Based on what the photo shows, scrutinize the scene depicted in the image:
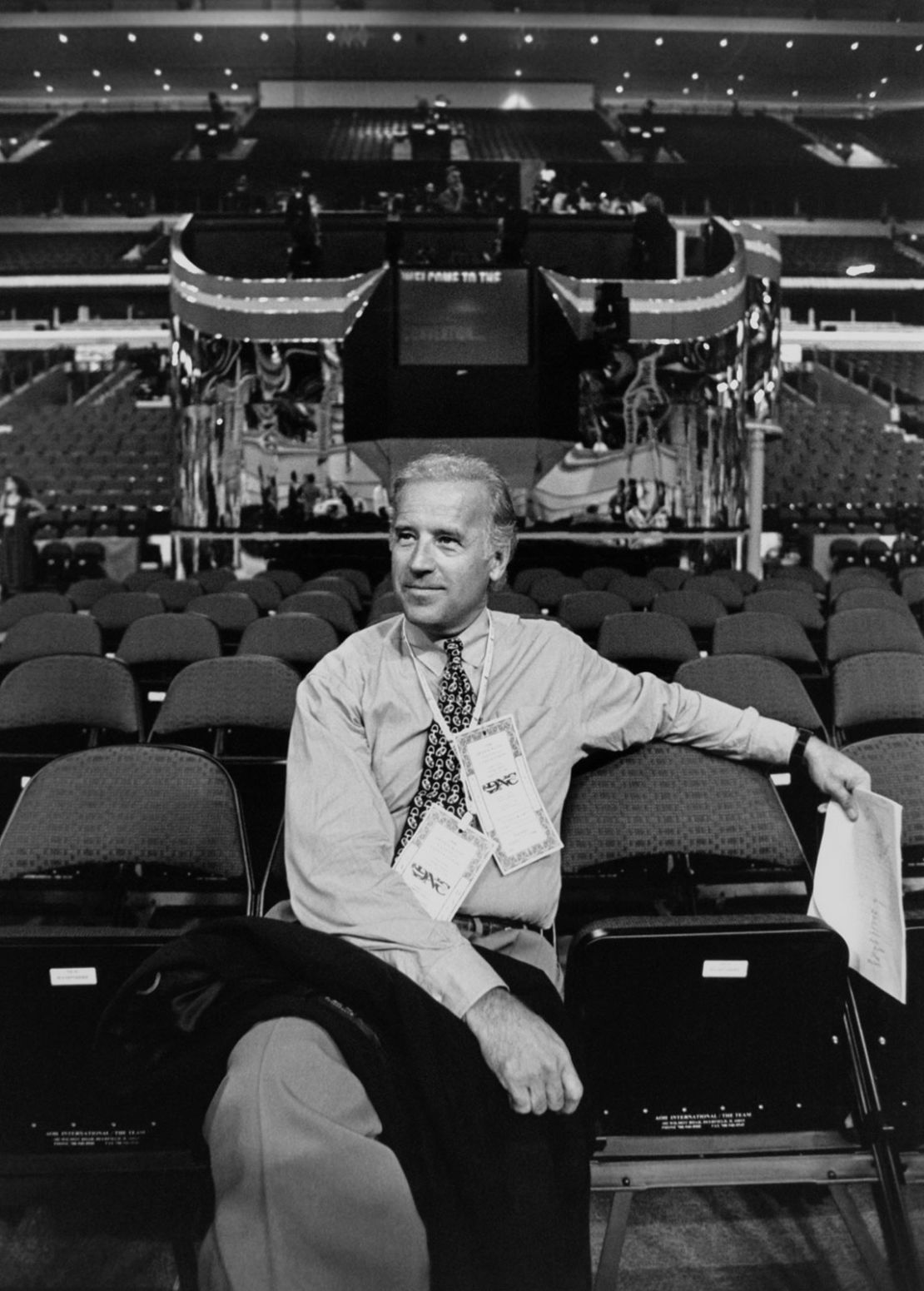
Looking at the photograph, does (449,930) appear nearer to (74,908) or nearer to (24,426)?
(74,908)

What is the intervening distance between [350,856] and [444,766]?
289mm

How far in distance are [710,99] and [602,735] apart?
1308 inches

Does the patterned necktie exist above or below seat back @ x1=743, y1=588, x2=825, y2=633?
above

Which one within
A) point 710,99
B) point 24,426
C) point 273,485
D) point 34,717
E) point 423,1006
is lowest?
point 24,426

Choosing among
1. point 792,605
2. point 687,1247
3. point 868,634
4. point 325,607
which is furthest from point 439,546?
point 792,605

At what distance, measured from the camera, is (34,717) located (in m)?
3.55

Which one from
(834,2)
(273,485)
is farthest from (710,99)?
(273,485)

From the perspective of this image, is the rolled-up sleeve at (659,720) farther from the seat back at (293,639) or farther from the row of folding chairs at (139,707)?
the seat back at (293,639)

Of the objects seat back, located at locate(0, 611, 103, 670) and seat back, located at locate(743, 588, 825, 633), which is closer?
seat back, located at locate(0, 611, 103, 670)

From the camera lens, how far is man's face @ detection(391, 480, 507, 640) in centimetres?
208

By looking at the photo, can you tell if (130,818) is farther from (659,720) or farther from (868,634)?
(868,634)

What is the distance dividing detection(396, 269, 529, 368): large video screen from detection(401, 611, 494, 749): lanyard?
10.3m

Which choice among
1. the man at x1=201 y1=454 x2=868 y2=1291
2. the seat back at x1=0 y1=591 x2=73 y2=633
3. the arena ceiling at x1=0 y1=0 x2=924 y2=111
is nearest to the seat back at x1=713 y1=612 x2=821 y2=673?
the man at x1=201 y1=454 x2=868 y2=1291

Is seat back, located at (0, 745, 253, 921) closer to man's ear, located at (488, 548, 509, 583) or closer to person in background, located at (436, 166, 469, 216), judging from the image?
man's ear, located at (488, 548, 509, 583)
